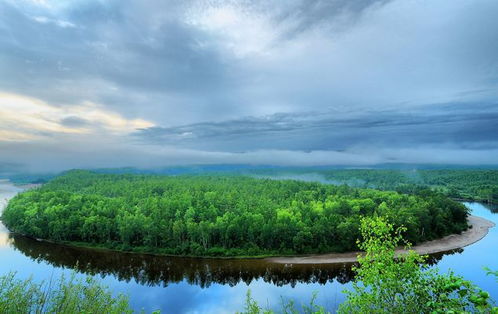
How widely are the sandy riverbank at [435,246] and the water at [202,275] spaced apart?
7.45 ft

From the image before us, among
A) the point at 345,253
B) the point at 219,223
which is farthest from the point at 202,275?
the point at 345,253

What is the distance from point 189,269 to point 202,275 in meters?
4.35

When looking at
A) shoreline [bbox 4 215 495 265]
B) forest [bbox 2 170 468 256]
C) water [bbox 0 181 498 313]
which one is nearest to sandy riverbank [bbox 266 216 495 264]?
shoreline [bbox 4 215 495 265]

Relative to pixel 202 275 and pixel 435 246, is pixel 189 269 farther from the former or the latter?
pixel 435 246

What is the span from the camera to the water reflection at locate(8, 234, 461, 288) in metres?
53.1

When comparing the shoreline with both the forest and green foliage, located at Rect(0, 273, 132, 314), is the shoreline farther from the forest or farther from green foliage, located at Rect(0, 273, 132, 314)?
green foliage, located at Rect(0, 273, 132, 314)

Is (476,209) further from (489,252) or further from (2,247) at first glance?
(2,247)

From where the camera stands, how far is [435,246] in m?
70.6

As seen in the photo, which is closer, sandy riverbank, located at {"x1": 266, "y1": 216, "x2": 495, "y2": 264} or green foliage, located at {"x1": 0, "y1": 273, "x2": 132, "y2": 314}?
green foliage, located at {"x1": 0, "y1": 273, "x2": 132, "y2": 314}

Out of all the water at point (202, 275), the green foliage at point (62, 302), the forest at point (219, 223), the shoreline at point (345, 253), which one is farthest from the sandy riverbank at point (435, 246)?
the green foliage at point (62, 302)

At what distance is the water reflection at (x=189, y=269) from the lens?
53.1m

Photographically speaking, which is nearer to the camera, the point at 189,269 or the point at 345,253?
the point at 189,269

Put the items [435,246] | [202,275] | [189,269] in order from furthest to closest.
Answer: [435,246] → [189,269] → [202,275]

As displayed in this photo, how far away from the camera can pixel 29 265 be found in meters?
61.2
